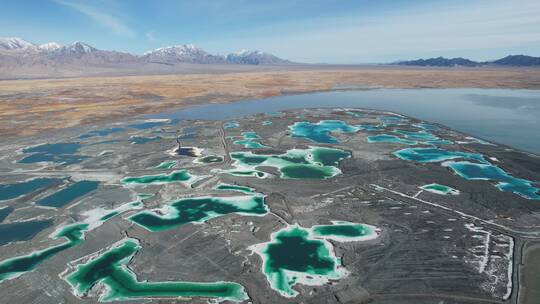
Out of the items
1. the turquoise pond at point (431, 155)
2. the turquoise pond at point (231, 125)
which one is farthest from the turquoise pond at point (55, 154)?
the turquoise pond at point (431, 155)

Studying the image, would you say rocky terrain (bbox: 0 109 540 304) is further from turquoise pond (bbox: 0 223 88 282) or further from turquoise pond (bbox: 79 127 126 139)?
turquoise pond (bbox: 79 127 126 139)

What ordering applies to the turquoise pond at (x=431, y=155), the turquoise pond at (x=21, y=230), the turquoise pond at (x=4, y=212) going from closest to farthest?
the turquoise pond at (x=21, y=230) < the turquoise pond at (x=4, y=212) < the turquoise pond at (x=431, y=155)

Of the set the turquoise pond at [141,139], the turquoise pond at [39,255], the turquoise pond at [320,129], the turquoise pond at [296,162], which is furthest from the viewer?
the turquoise pond at [320,129]

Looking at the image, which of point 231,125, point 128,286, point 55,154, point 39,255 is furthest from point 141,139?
point 128,286

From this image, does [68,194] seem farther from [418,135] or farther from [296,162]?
[418,135]

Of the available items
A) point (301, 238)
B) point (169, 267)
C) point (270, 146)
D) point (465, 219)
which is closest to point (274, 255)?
point (301, 238)

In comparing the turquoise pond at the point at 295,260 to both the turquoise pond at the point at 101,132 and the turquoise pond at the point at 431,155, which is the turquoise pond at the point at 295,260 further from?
the turquoise pond at the point at 101,132
